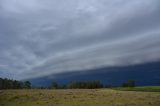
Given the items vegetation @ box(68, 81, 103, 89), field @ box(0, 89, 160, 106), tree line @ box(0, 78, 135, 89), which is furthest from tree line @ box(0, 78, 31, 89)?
field @ box(0, 89, 160, 106)

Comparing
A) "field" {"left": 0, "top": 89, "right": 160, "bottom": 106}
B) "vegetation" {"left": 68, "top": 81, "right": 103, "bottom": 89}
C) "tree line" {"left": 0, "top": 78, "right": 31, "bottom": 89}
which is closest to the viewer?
"field" {"left": 0, "top": 89, "right": 160, "bottom": 106}

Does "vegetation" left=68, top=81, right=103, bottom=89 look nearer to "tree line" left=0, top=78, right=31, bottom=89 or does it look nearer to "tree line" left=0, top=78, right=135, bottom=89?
"tree line" left=0, top=78, right=135, bottom=89

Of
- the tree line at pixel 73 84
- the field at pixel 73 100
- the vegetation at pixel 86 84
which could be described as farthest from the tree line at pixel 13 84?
the field at pixel 73 100

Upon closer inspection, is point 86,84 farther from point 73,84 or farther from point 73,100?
point 73,100

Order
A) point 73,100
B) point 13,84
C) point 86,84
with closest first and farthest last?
1. point 73,100
2. point 86,84
3. point 13,84

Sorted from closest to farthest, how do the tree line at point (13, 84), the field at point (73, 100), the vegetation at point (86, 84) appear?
the field at point (73, 100) < the vegetation at point (86, 84) < the tree line at point (13, 84)

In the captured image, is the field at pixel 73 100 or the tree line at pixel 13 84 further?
the tree line at pixel 13 84

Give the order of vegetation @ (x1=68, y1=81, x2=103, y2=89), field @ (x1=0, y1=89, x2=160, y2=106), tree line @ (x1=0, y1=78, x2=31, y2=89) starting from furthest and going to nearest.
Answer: tree line @ (x1=0, y1=78, x2=31, y2=89) < vegetation @ (x1=68, y1=81, x2=103, y2=89) < field @ (x1=0, y1=89, x2=160, y2=106)

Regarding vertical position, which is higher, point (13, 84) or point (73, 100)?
point (13, 84)

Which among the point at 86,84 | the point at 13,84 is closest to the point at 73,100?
the point at 86,84

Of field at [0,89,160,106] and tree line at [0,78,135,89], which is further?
tree line at [0,78,135,89]

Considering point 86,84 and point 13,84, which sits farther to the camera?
point 13,84

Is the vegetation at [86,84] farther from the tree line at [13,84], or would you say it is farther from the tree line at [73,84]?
the tree line at [13,84]

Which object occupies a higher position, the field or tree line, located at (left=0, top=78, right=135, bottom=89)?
tree line, located at (left=0, top=78, right=135, bottom=89)
